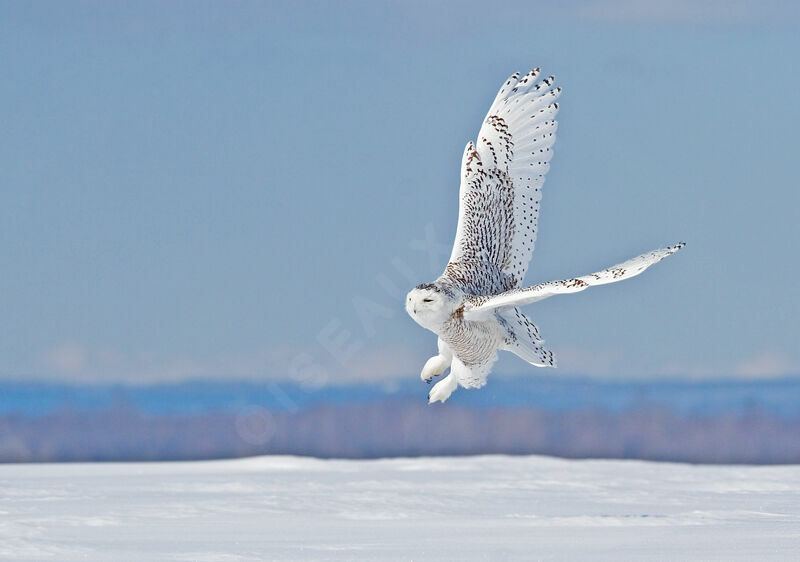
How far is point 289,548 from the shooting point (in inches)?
697

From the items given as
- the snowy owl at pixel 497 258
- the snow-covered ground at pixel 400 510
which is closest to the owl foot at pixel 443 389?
the snowy owl at pixel 497 258

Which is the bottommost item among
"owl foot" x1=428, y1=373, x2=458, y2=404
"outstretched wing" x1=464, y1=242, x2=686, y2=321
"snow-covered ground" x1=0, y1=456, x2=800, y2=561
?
"snow-covered ground" x1=0, y1=456, x2=800, y2=561

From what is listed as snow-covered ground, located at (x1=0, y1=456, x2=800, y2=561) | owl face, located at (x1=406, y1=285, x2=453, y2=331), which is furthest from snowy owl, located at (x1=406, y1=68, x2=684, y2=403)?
snow-covered ground, located at (x1=0, y1=456, x2=800, y2=561)

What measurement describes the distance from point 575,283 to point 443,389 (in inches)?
68.7

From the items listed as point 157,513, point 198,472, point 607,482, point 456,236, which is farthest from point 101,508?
point 456,236

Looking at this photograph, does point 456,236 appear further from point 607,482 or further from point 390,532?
point 607,482

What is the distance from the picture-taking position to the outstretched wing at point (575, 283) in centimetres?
1036

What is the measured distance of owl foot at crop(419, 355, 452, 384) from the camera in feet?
36.7

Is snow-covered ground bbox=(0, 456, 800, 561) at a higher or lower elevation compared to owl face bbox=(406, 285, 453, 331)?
lower

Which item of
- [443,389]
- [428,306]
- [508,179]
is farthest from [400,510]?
[428,306]

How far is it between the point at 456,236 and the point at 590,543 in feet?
24.5

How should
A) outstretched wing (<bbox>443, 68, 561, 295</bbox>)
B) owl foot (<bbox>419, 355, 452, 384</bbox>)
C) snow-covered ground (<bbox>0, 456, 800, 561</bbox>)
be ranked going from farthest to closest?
1. snow-covered ground (<bbox>0, 456, 800, 561</bbox>)
2. outstretched wing (<bbox>443, 68, 561, 295</bbox>)
3. owl foot (<bbox>419, 355, 452, 384</bbox>)

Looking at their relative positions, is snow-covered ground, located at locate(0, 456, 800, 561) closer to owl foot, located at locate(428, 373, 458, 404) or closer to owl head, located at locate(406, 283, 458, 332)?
owl foot, located at locate(428, 373, 458, 404)

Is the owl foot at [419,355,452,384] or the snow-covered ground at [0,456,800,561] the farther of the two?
the snow-covered ground at [0,456,800,561]
